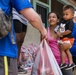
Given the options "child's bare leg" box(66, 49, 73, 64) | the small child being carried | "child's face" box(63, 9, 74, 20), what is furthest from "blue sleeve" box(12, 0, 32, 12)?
"child's face" box(63, 9, 74, 20)

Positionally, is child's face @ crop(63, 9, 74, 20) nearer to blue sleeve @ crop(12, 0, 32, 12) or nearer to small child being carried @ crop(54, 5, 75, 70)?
small child being carried @ crop(54, 5, 75, 70)

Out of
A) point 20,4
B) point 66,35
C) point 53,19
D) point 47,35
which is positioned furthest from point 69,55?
point 20,4

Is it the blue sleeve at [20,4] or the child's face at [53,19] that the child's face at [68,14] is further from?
the blue sleeve at [20,4]

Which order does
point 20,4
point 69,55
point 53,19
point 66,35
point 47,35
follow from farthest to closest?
point 66,35
point 69,55
point 53,19
point 47,35
point 20,4

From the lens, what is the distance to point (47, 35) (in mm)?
3826

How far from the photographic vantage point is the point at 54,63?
3.34 meters

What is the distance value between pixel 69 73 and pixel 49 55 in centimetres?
98

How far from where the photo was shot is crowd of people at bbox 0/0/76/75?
2.65 metres

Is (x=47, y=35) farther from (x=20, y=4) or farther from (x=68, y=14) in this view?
(x=20, y=4)

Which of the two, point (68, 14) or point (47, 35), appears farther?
point (68, 14)

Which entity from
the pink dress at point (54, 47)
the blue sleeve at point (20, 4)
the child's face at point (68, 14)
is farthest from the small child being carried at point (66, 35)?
the blue sleeve at point (20, 4)

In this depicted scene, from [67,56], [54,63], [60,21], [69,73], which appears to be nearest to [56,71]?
[54,63]

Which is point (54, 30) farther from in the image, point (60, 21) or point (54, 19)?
point (60, 21)

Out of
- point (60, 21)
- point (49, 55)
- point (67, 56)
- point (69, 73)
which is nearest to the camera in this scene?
point (49, 55)
